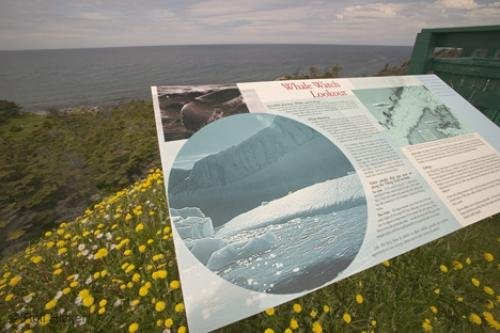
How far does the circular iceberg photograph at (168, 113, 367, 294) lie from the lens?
1305 mm

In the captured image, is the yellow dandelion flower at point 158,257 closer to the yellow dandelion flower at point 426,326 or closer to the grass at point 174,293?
the grass at point 174,293

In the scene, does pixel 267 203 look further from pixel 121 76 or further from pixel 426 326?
pixel 121 76

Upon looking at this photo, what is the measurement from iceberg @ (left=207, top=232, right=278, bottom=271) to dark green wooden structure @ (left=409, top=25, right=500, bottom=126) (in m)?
3.52

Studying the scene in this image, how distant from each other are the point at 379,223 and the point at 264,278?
81 centimetres

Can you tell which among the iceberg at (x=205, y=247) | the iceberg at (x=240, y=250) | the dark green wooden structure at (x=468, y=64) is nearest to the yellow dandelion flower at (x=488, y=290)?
the iceberg at (x=240, y=250)

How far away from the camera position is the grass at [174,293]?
174 cm

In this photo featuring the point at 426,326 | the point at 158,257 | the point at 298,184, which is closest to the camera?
the point at 298,184

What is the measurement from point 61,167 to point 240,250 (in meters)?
7.20

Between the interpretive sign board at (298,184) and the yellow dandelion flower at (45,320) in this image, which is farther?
the yellow dandelion flower at (45,320)

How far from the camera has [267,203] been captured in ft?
4.97

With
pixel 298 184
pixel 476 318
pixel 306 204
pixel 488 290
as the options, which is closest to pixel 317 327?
pixel 306 204

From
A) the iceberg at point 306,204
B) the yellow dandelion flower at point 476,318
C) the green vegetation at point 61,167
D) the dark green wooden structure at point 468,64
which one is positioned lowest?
the green vegetation at point 61,167

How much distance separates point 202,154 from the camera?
5.28 ft

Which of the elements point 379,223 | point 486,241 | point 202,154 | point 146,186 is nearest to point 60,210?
point 146,186
